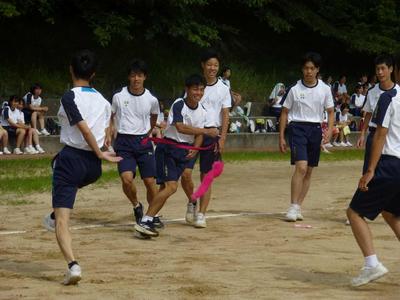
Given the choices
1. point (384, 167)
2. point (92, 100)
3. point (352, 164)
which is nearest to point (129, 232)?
point (92, 100)

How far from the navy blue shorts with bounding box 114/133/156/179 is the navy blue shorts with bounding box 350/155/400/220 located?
385 centimetres

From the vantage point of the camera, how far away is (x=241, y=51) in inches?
1336

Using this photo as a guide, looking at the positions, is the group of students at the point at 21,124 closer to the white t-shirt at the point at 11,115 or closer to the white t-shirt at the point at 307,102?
the white t-shirt at the point at 11,115

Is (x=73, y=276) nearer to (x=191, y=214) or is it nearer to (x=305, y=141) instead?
(x=191, y=214)

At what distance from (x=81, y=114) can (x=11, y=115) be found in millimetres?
14998

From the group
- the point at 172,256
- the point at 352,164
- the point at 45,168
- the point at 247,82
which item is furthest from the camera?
the point at 247,82

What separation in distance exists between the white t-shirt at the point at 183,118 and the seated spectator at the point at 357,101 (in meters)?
19.7

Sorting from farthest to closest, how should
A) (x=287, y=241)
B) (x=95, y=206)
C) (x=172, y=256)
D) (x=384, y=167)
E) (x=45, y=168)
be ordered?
(x=45, y=168) → (x=95, y=206) → (x=287, y=241) → (x=172, y=256) → (x=384, y=167)

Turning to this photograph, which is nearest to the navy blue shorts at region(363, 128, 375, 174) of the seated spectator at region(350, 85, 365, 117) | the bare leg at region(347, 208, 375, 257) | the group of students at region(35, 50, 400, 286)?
the group of students at region(35, 50, 400, 286)

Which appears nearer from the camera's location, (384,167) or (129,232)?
(384,167)

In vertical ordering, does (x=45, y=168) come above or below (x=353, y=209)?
below

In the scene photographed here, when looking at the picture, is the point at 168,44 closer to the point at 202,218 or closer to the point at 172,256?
the point at 202,218

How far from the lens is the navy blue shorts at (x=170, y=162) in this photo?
460 inches

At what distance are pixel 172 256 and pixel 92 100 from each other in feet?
6.50
